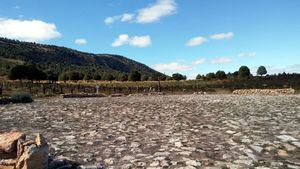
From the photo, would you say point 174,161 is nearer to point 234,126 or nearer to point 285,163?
point 285,163

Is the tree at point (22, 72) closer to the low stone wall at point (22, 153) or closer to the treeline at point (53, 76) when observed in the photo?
the treeline at point (53, 76)

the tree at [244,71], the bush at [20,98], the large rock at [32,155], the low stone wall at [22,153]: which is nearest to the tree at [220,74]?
the tree at [244,71]

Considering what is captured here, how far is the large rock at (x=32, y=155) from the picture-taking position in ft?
18.9

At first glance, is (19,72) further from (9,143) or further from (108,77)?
(9,143)

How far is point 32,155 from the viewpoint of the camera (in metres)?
5.80

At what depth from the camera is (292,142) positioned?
8.65m

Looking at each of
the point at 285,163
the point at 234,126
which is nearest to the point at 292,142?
the point at 285,163

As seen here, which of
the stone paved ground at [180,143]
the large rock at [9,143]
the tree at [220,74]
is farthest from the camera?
the tree at [220,74]

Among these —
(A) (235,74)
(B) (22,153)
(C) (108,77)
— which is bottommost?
(B) (22,153)

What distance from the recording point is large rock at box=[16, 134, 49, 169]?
5.75 metres

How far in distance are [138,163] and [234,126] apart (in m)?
5.41

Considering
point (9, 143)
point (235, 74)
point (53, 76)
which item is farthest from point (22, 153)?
point (235, 74)

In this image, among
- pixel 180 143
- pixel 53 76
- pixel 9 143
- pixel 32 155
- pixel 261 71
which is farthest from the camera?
pixel 261 71

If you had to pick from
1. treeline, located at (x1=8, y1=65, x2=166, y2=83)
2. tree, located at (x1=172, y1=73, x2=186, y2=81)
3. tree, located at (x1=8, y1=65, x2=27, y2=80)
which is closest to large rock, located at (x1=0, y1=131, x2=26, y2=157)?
treeline, located at (x1=8, y1=65, x2=166, y2=83)
